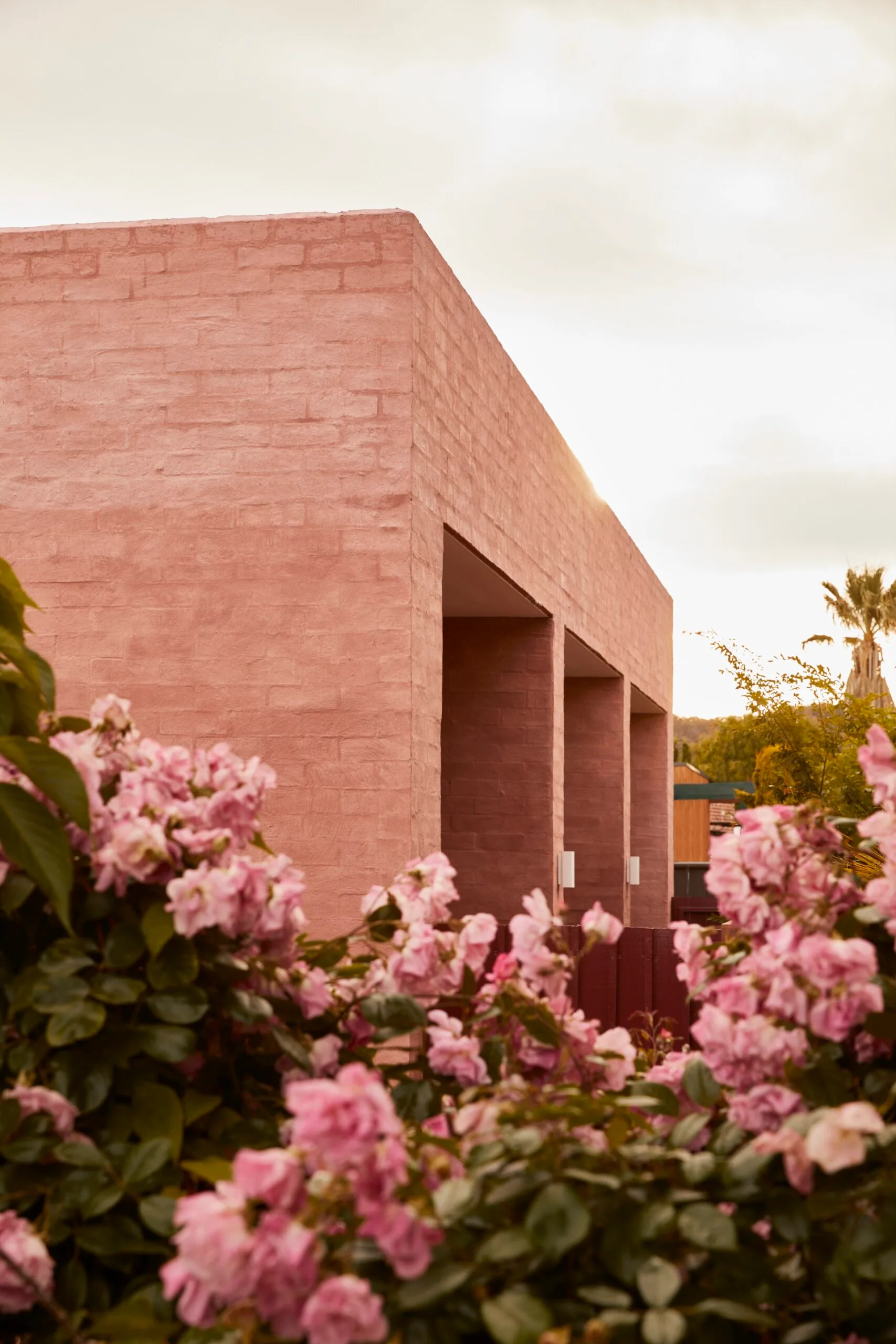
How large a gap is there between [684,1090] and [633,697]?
15.9 meters

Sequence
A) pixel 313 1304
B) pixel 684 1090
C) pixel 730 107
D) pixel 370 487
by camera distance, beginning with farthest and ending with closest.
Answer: pixel 730 107
pixel 370 487
pixel 684 1090
pixel 313 1304

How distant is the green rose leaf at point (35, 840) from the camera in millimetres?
1951

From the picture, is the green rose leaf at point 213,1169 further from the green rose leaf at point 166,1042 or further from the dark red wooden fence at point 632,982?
the dark red wooden fence at point 632,982

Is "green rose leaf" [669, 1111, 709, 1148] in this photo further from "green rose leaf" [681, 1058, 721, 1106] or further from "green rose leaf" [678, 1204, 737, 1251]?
"green rose leaf" [678, 1204, 737, 1251]

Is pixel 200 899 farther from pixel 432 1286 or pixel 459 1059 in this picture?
pixel 432 1286

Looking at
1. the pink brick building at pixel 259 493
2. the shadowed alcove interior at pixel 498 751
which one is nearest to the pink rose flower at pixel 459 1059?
the pink brick building at pixel 259 493

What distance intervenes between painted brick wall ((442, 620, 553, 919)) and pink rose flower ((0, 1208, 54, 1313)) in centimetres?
853

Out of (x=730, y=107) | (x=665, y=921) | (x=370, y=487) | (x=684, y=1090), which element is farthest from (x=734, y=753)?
(x=684, y=1090)

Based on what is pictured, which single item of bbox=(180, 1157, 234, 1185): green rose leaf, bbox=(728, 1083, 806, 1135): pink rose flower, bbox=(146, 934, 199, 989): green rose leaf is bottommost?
bbox=(180, 1157, 234, 1185): green rose leaf

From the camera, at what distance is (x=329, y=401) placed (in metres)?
6.75

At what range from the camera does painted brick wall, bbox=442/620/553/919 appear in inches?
410

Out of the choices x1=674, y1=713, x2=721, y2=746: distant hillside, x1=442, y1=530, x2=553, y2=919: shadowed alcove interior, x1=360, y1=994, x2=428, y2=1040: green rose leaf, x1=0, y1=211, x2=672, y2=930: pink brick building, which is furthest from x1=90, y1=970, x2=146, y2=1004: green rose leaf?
x1=674, y1=713, x2=721, y2=746: distant hillside

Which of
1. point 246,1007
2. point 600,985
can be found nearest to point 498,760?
point 600,985

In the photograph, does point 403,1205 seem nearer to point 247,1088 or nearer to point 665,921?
point 247,1088
